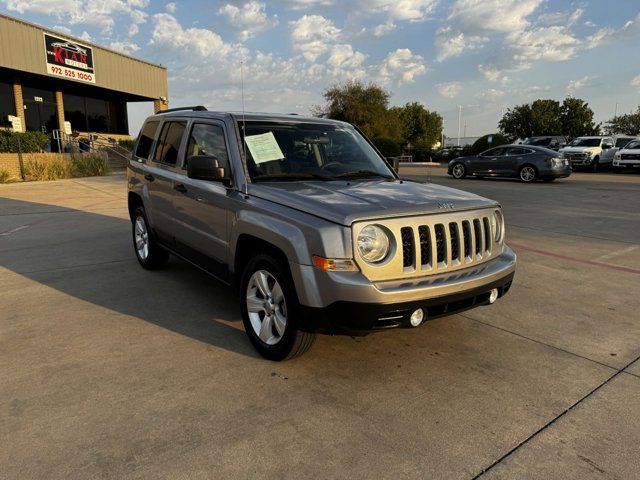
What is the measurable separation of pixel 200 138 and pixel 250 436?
9.47 ft

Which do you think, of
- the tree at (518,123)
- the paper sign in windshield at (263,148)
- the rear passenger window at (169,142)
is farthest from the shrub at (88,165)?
the tree at (518,123)

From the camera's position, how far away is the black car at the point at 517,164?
17891 millimetres

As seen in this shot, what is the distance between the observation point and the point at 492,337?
402 centimetres

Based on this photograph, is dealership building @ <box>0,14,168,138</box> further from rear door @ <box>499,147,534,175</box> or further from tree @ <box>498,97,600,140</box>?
tree @ <box>498,97,600,140</box>

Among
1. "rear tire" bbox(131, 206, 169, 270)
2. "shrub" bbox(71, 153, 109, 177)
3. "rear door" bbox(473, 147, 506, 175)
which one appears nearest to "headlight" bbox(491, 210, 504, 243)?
"rear tire" bbox(131, 206, 169, 270)

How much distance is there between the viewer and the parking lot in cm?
249

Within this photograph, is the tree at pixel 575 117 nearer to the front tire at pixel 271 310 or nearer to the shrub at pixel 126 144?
the shrub at pixel 126 144

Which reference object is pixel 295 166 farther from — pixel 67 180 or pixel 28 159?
pixel 28 159

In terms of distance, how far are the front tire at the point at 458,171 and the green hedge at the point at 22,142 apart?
1780 centimetres

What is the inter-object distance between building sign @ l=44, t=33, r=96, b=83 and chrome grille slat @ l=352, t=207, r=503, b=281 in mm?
26347

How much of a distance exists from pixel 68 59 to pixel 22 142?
767 cm

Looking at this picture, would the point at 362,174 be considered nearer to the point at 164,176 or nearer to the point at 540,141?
the point at 164,176

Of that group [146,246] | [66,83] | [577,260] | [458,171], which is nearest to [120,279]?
[146,246]

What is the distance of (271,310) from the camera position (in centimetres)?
353
